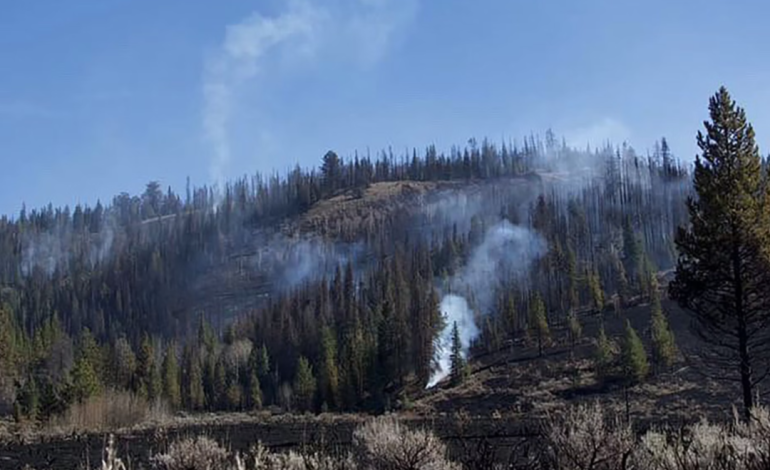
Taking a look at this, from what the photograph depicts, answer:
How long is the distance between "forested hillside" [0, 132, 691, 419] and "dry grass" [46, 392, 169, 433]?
10.3ft

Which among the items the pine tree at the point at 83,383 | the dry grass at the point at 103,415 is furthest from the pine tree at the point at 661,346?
the pine tree at the point at 83,383

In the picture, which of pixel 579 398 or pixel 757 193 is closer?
pixel 757 193

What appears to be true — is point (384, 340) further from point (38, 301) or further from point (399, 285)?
point (38, 301)

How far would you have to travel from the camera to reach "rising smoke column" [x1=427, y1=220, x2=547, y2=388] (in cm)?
10738

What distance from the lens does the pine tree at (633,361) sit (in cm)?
7119

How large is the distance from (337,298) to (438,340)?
27995 mm

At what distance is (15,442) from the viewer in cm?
4850

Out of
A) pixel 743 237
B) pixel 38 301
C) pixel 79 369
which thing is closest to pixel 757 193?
pixel 743 237

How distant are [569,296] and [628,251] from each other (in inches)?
786

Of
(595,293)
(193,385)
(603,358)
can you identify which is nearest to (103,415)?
(193,385)

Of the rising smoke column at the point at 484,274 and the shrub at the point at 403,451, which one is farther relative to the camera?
the rising smoke column at the point at 484,274

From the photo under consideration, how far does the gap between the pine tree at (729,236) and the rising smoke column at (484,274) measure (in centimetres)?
6757

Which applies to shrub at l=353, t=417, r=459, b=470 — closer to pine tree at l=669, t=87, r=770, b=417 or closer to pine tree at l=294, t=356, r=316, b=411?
pine tree at l=669, t=87, r=770, b=417

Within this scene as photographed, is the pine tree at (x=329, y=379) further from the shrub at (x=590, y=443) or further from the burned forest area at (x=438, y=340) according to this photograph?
the shrub at (x=590, y=443)
